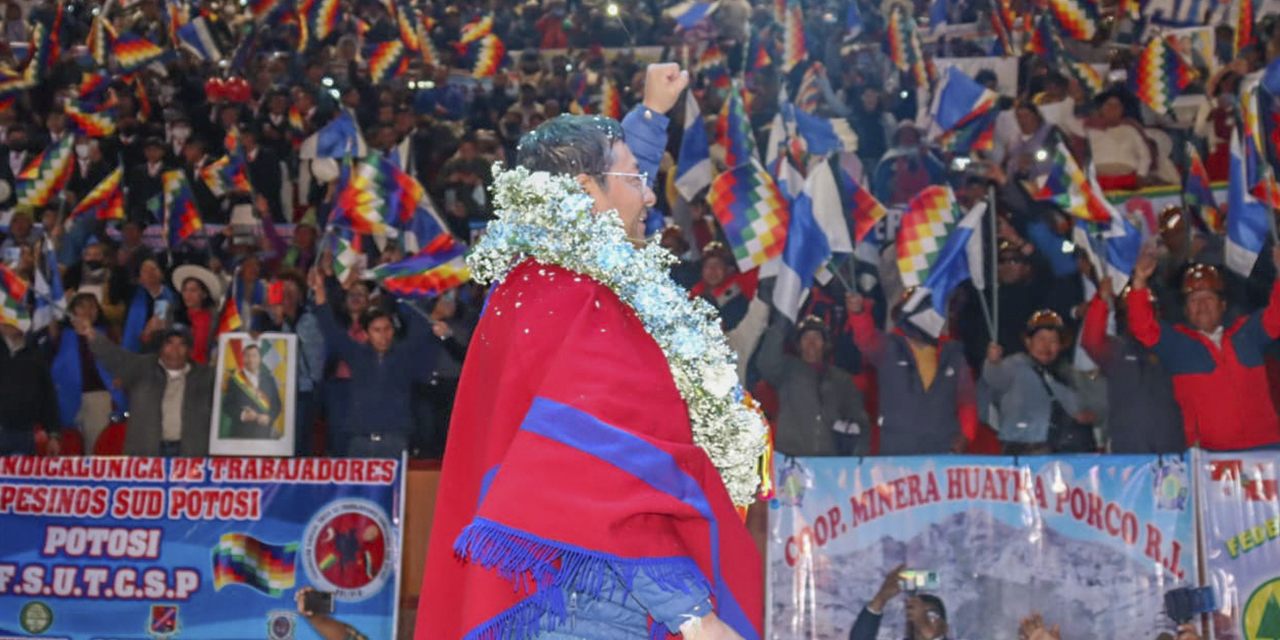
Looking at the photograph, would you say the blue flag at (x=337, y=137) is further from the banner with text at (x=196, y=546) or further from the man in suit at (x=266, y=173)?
the banner with text at (x=196, y=546)

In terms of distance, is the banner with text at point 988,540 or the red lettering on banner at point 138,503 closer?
the banner with text at point 988,540

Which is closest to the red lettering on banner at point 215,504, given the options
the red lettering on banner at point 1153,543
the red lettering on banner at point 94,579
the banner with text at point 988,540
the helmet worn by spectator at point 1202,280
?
the red lettering on banner at point 94,579

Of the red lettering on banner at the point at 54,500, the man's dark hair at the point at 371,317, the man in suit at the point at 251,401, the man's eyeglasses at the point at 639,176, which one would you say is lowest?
the man's eyeglasses at the point at 639,176

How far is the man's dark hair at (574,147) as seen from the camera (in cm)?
295

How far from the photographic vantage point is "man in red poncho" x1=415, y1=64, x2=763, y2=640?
2500 millimetres

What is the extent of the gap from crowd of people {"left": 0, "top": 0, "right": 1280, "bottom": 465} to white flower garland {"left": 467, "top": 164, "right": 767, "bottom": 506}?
15.0 feet

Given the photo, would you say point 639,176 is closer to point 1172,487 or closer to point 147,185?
point 1172,487

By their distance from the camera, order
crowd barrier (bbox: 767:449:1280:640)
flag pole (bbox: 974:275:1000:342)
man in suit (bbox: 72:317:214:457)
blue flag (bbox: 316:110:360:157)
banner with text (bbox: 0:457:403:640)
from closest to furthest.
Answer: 1. crowd barrier (bbox: 767:449:1280:640)
2. banner with text (bbox: 0:457:403:640)
3. flag pole (bbox: 974:275:1000:342)
4. man in suit (bbox: 72:317:214:457)
5. blue flag (bbox: 316:110:360:157)

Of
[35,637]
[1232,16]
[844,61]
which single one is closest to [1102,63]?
[1232,16]

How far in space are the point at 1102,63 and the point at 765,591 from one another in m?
5.61

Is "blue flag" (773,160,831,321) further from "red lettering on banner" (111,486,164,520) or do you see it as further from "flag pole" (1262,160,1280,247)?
"red lettering on banner" (111,486,164,520)

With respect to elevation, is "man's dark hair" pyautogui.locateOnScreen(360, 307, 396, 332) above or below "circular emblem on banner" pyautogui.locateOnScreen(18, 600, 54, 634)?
above

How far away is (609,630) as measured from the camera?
260 centimetres

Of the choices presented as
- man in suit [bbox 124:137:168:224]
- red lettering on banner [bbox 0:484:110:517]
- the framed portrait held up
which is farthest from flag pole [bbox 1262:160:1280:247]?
man in suit [bbox 124:137:168:224]
